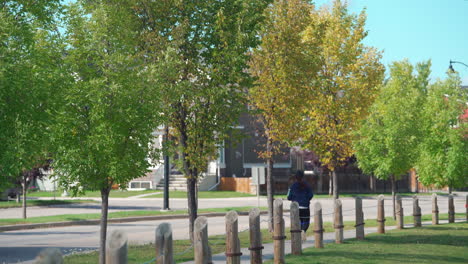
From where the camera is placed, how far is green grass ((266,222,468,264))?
13664mm

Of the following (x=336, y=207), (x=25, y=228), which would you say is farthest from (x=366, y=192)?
(x=336, y=207)

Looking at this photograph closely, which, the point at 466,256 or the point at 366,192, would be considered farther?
the point at 366,192

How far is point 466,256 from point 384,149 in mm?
13350

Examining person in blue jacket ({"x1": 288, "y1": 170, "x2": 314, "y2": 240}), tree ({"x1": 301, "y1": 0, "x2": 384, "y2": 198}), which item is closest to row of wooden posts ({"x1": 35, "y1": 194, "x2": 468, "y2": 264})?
person in blue jacket ({"x1": 288, "y1": 170, "x2": 314, "y2": 240})

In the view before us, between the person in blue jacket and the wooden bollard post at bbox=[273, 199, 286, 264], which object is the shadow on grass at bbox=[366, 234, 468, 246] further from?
the wooden bollard post at bbox=[273, 199, 286, 264]

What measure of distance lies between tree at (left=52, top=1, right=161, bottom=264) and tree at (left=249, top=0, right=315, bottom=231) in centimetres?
684

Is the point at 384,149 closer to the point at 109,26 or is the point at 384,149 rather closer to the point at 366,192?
the point at 109,26

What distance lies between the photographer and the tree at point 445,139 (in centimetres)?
2645

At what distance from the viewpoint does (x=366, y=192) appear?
197 ft

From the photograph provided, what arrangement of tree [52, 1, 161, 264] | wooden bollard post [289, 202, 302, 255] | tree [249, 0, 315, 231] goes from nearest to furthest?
tree [52, 1, 161, 264], wooden bollard post [289, 202, 302, 255], tree [249, 0, 315, 231]

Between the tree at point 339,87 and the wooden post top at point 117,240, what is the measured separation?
54.3 feet

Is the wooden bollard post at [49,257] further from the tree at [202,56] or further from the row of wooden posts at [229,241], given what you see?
the tree at [202,56]

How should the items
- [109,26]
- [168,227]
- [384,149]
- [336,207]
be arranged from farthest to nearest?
[384,149]
[336,207]
[109,26]
[168,227]

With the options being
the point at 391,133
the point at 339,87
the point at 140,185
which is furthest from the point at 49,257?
the point at 140,185
